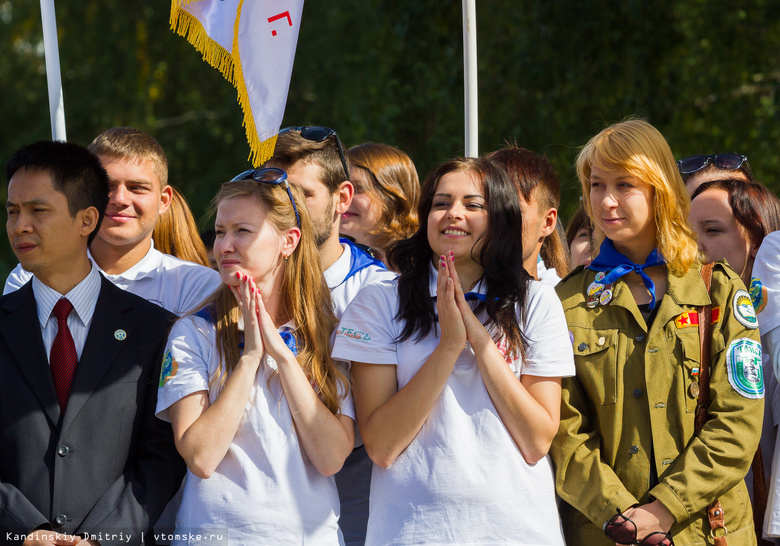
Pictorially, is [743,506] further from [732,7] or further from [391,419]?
[732,7]

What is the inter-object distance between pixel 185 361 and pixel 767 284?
87.4 inches

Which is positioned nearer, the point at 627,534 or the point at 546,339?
the point at 627,534

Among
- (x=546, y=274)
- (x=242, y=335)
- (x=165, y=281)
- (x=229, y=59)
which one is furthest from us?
(x=546, y=274)

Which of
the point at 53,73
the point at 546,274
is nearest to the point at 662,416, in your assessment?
the point at 546,274

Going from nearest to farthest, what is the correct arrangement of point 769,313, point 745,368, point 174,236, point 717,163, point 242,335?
1. point 745,368
2. point 242,335
3. point 769,313
4. point 717,163
5. point 174,236

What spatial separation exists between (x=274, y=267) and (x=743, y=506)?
184cm

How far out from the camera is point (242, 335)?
10.7ft

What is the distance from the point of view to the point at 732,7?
8.29m

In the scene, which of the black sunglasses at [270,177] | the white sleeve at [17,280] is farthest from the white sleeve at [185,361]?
the white sleeve at [17,280]

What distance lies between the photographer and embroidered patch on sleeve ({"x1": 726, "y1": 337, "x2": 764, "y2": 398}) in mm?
3152

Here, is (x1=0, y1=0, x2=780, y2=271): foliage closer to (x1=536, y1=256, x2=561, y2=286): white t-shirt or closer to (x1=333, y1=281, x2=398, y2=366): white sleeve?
(x1=536, y1=256, x2=561, y2=286): white t-shirt

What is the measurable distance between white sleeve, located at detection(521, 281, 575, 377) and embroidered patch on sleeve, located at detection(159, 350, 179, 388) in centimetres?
117

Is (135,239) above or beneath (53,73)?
beneath

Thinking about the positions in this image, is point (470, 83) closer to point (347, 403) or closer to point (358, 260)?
point (358, 260)
